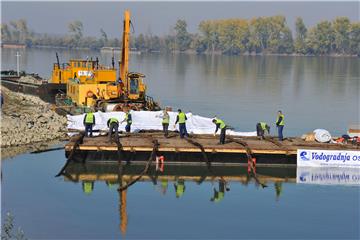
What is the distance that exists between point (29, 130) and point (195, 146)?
12.0m

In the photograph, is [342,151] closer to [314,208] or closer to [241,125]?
[314,208]

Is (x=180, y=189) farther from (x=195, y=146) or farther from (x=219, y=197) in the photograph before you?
(x=195, y=146)

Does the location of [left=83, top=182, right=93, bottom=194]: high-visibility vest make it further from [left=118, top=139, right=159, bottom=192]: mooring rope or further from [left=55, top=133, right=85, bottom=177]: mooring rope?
[left=55, top=133, right=85, bottom=177]: mooring rope

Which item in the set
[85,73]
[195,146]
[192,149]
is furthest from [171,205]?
[85,73]

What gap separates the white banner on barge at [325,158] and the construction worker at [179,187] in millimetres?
6693

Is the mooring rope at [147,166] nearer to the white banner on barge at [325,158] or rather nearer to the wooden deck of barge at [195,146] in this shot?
the wooden deck of barge at [195,146]

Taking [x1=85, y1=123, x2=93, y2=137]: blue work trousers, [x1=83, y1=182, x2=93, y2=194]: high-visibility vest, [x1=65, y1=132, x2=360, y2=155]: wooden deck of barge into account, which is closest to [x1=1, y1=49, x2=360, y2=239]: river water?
[x1=83, y1=182, x2=93, y2=194]: high-visibility vest

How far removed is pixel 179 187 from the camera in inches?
1248

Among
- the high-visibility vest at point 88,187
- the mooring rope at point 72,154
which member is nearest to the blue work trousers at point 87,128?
the mooring rope at point 72,154

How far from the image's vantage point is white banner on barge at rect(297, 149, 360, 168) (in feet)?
113

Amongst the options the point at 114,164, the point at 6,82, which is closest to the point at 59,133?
the point at 114,164

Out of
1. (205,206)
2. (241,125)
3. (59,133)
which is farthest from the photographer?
(241,125)

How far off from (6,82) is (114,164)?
39.7 meters

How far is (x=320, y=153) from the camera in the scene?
113ft
